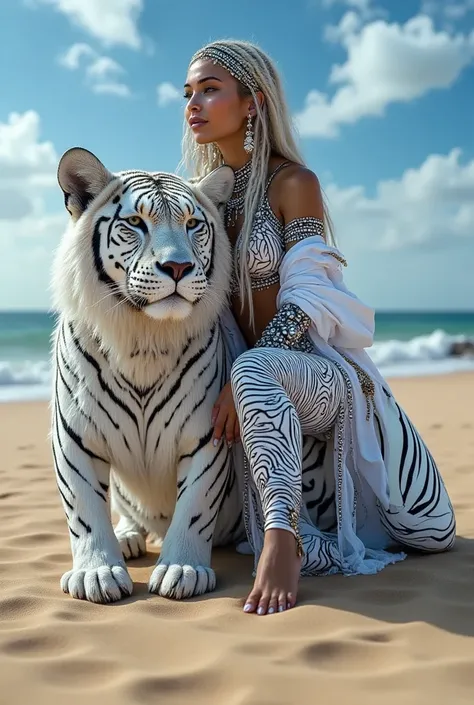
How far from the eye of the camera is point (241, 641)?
2.05 metres

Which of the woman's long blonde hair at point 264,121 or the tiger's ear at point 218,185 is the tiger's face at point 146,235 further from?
the woman's long blonde hair at point 264,121

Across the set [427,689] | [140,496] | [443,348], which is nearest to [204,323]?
[140,496]

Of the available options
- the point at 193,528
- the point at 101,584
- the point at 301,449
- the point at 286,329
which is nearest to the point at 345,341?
the point at 286,329

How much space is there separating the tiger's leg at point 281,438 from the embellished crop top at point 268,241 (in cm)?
40

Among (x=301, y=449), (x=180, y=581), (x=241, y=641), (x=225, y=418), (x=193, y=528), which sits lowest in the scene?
(x=241, y=641)

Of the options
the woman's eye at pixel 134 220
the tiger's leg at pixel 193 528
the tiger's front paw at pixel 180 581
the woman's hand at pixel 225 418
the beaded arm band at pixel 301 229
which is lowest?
the tiger's front paw at pixel 180 581

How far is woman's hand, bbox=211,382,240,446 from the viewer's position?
8.74 feet

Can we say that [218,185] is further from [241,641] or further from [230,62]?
[241,641]

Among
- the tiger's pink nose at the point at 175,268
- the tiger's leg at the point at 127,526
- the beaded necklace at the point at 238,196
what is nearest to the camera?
the tiger's pink nose at the point at 175,268

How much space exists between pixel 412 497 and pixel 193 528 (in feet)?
2.68

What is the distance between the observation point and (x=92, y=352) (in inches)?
108

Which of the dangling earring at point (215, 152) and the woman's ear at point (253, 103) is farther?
the dangling earring at point (215, 152)

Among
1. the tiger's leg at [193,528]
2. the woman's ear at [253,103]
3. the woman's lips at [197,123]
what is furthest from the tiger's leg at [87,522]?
the woman's ear at [253,103]

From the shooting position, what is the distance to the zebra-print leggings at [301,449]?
8.07 feet
